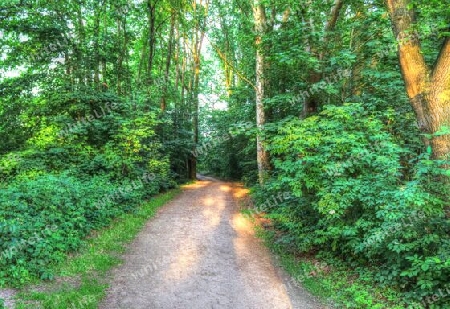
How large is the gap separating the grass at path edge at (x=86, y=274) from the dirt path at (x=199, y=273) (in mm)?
238

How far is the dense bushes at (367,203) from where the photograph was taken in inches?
162

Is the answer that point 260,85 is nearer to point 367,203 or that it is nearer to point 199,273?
point 367,203

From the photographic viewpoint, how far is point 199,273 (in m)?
5.36

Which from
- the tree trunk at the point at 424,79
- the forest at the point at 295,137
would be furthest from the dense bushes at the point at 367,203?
the tree trunk at the point at 424,79

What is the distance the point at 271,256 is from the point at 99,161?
7300mm

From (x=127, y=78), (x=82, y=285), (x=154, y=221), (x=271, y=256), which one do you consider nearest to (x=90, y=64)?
(x=127, y=78)

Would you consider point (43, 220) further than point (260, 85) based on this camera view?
No

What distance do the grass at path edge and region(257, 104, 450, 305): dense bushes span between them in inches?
162

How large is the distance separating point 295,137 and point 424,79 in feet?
8.54

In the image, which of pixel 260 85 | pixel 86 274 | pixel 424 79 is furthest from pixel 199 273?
pixel 260 85

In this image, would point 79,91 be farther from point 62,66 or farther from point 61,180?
point 61,180

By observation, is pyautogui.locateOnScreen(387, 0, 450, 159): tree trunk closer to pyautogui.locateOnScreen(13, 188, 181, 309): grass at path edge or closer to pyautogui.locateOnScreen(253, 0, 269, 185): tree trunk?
pyautogui.locateOnScreen(253, 0, 269, 185): tree trunk

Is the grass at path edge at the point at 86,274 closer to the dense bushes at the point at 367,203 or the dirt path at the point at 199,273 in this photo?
the dirt path at the point at 199,273

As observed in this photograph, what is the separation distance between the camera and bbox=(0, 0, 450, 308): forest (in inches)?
175
